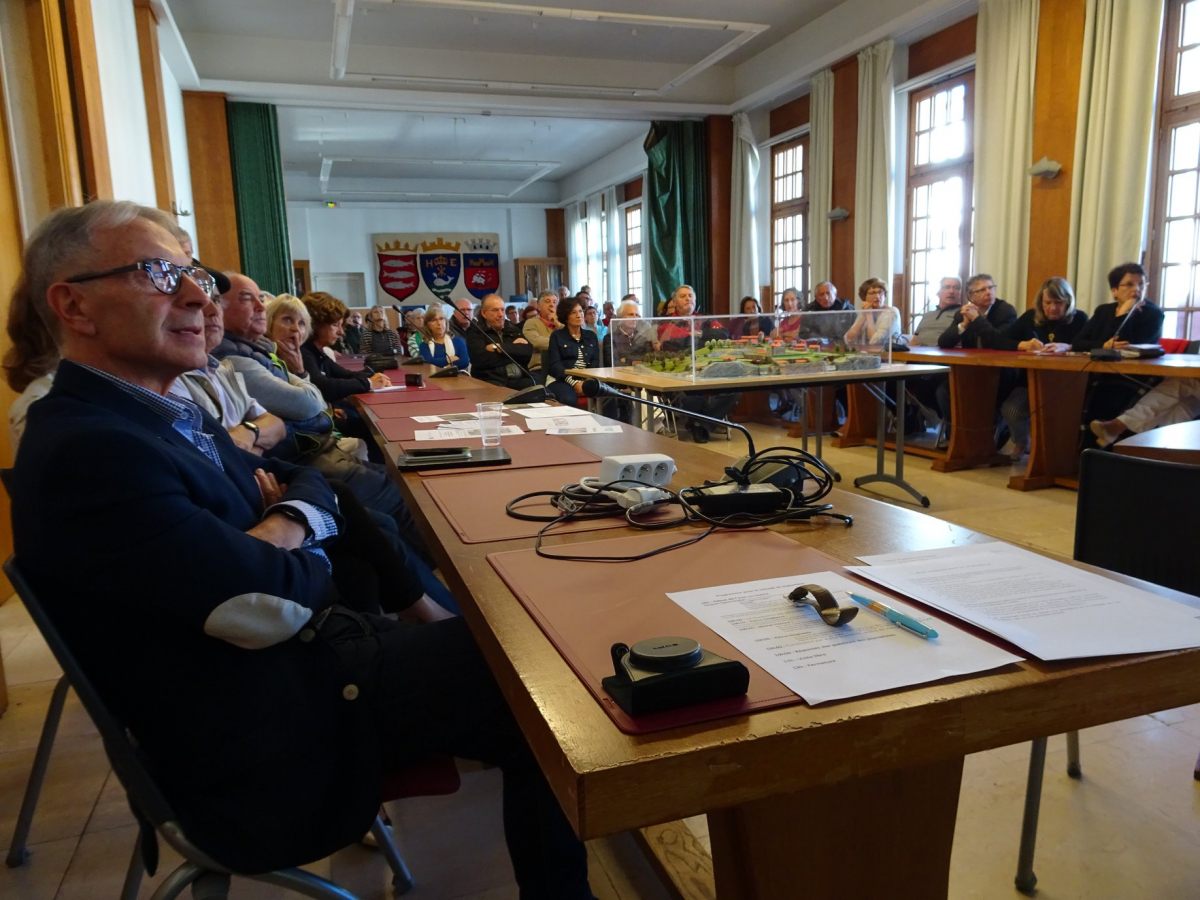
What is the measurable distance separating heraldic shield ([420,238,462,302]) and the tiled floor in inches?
532

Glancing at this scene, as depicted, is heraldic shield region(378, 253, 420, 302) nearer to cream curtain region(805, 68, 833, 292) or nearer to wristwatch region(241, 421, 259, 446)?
cream curtain region(805, 68, 833, 292)

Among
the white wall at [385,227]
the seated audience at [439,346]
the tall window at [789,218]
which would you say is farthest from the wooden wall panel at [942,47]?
the white wall at [385,227]

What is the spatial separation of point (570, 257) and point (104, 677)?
1461cm

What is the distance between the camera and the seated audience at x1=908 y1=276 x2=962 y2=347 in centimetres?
572

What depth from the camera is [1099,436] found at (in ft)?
13.2

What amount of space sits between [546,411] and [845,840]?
1776 mm

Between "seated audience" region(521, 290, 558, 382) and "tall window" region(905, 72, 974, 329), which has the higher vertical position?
"tall window" region(905, 72, 974, 329)

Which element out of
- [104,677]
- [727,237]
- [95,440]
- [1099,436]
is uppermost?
[727,237]

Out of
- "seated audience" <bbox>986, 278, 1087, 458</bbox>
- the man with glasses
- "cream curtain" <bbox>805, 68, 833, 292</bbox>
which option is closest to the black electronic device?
"seated audience" <bbox>986, 278, 1087, 458</bbox>

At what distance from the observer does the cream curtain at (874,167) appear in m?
6.38

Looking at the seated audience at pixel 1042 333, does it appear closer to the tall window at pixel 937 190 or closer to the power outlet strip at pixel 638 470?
the tall window at pixel 937 190

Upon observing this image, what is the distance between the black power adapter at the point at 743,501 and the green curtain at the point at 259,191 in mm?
7199

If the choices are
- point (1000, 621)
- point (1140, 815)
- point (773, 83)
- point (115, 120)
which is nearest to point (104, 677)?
point (1000, 621)

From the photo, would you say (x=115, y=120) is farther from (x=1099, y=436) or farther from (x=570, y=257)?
(x=570, y=257)
